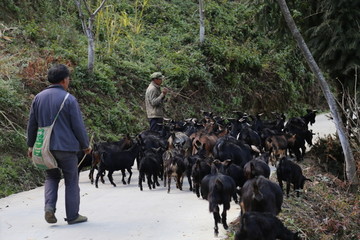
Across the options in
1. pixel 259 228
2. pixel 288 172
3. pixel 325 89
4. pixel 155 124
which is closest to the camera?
pixel 259 228

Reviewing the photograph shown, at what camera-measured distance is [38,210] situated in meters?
9.91

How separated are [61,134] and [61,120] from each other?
0.21m

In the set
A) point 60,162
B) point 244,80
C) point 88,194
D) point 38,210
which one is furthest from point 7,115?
point 244,80

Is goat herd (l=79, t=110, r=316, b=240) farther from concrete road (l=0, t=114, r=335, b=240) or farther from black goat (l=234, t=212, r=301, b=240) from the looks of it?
concrete road (l=0, t=114, r=335, b=240)

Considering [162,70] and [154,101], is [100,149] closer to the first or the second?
[154,101]

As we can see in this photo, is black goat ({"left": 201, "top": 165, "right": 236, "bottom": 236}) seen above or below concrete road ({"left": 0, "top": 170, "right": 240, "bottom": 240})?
above

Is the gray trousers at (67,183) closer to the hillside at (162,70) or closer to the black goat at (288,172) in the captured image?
the hillside at (162,70)

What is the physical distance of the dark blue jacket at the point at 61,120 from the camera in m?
8.34

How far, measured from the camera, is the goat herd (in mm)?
7855

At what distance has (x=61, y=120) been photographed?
8383 millimetres

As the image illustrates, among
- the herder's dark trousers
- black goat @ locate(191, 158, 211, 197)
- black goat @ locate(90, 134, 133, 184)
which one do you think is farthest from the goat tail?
the herder's dark trousers

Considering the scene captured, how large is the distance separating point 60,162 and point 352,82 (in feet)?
31.0

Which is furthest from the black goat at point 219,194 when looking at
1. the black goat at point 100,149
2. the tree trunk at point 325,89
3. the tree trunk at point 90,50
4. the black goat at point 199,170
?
the tree trunk at point 90,50

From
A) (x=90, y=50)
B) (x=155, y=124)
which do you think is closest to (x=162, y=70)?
(x=90, y=50)
